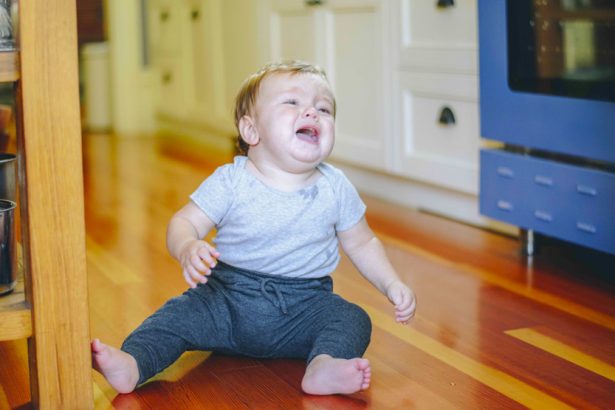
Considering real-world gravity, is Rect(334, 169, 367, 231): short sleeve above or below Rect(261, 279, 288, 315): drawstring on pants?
above

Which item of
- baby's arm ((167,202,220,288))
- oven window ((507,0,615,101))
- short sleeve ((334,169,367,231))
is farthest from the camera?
oven window ((507,0,615,101))

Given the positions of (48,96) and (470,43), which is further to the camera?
(470,43)

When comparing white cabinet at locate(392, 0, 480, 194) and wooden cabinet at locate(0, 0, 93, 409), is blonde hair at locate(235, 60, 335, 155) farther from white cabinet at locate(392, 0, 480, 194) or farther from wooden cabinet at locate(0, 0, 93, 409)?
white cabinet at locate(392, 0, 480, 194)

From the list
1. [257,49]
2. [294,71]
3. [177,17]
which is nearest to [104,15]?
[177,17]

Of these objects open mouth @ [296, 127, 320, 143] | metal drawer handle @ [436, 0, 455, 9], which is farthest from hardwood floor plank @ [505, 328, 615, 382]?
metal drawer handle @ [436, 0, 455, 9]

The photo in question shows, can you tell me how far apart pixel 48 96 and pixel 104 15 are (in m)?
4.25

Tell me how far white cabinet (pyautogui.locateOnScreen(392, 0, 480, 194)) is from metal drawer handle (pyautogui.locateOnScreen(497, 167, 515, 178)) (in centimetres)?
28

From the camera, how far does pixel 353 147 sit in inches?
119

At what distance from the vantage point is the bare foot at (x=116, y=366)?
131cm

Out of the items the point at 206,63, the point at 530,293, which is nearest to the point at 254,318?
the point at 530,293

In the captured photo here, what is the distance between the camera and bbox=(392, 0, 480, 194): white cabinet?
8.05 feet

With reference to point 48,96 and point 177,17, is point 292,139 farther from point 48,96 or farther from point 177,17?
point 177,17

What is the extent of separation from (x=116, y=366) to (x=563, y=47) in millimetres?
1160

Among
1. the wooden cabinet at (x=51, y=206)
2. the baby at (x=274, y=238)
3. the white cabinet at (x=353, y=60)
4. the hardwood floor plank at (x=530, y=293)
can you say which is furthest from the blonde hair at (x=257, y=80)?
the white cabinet at (x=353, y=60)
